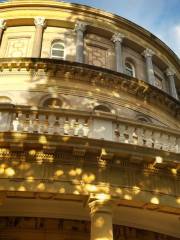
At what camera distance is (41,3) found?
84.7 feet

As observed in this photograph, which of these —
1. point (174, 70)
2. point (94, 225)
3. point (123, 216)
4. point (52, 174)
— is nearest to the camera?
point (94, 225)

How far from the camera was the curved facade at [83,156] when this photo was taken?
37.4 ft

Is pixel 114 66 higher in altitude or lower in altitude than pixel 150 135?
higher

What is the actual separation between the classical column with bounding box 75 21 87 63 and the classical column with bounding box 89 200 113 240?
12969mm

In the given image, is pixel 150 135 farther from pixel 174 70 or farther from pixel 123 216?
pixel 174 70

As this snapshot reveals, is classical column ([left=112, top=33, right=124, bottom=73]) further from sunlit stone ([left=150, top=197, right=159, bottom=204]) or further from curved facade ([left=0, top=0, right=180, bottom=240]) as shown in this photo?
sunlit stone ([left=150, top=197, right=159, bottom=204])

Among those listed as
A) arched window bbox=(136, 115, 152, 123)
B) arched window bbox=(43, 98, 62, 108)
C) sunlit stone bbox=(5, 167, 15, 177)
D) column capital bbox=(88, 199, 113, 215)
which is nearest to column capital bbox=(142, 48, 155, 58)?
arched window bbox=(136, 115, 152, 123)

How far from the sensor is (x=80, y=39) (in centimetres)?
2439

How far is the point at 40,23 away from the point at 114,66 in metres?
5.19

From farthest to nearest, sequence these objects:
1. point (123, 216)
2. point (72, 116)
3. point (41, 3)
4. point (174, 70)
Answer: point (174, 70) → point (41, 3) → point (123, 216) → point (72, 116)

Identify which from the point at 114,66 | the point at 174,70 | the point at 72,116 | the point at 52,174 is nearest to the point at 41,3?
the point at 114,66

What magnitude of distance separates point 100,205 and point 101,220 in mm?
442

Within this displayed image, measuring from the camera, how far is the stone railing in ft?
40.2

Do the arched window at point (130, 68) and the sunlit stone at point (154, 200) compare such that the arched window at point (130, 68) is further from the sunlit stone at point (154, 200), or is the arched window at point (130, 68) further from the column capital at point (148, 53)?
the sunlit stone at point (154, 200)
